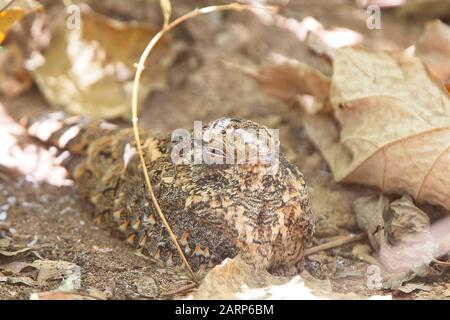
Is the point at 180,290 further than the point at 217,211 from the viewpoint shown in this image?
No

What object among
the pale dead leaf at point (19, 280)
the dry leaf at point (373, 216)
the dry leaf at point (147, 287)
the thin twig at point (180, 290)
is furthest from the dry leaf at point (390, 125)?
the pale dead leaf at point (19, 280)

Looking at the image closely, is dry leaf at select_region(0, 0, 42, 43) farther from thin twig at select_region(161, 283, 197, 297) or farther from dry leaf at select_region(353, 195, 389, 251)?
dry leaf at select_region(353, 195, 389, 251)

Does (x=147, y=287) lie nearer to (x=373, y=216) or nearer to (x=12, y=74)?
(x=373, y=216)

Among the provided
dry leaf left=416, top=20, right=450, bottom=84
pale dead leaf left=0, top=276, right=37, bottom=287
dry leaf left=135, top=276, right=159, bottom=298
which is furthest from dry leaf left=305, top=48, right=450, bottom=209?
pale dead leaf left=0, top=276, right=37, bottom=287

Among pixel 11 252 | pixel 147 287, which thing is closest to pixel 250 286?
pixel 147 287

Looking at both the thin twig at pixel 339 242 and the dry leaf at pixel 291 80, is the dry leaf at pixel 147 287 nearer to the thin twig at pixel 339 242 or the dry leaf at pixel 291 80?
the thin twig at pixel 339 242

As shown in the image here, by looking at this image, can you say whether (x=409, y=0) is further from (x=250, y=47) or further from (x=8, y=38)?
(x=8, y=38)
